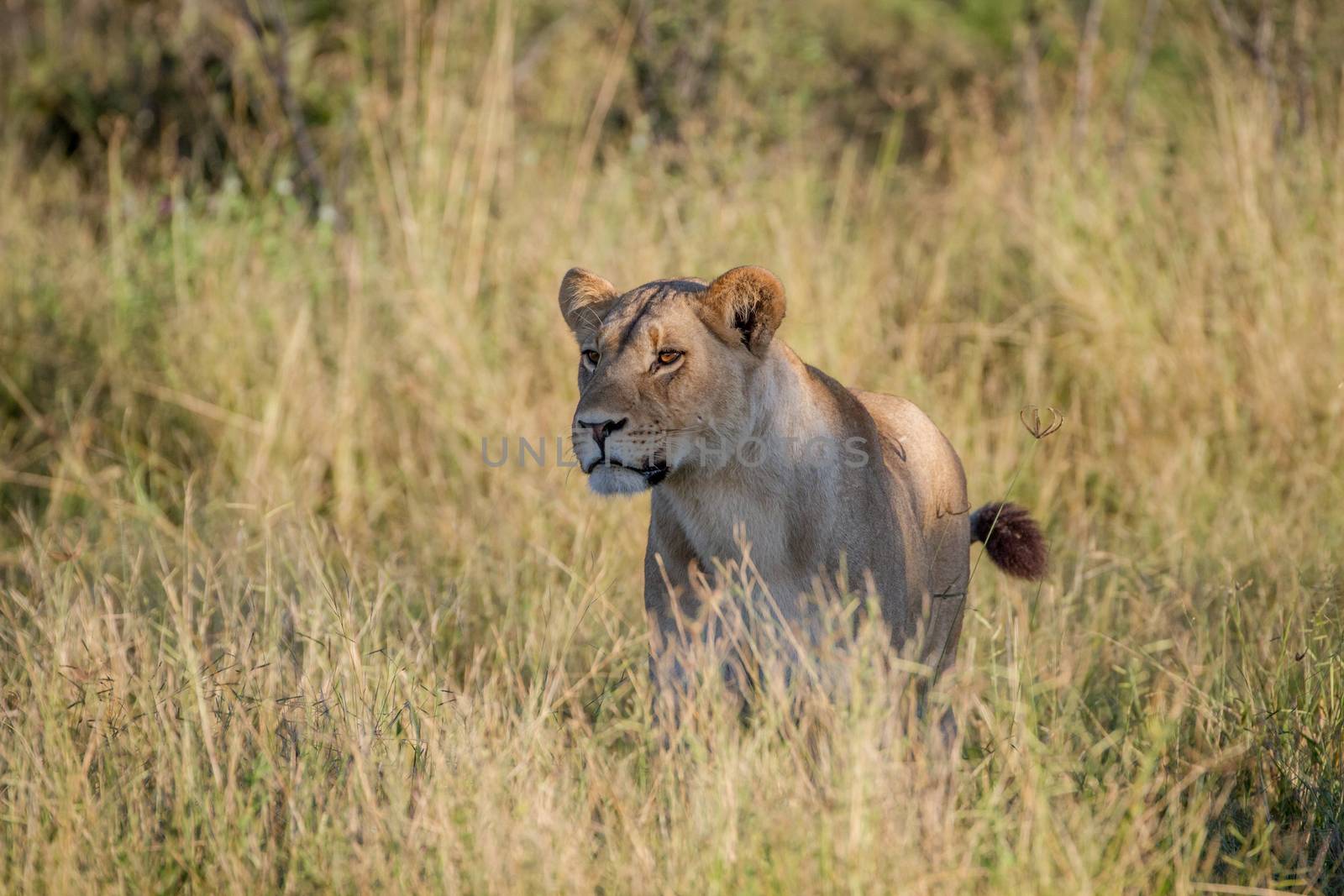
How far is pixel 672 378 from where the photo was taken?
345cm

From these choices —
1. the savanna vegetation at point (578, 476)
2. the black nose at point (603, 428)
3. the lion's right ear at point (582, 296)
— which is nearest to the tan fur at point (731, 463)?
the black nose at point (603, 428)

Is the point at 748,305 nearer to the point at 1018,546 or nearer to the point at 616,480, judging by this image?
the point at 616,480

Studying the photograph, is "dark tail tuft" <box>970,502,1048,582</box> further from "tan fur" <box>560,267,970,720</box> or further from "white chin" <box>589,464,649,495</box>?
"white chin" <box>589,464,649,495</box>

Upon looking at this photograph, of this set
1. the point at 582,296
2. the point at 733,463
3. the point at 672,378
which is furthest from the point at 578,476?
the point at 672,378

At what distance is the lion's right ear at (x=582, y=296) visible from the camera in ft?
12.7

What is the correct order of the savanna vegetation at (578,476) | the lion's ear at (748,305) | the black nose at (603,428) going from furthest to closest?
the lion's ear at (748,305) < the black nose at (603,428) < the savanna vegetation at (578,476)

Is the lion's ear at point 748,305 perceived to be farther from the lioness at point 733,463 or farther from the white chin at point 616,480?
the white chin at point 616,480

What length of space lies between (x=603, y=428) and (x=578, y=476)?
2257 mm

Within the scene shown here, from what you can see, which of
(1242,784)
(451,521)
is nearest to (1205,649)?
(1242,784)

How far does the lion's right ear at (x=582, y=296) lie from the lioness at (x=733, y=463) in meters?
0.08

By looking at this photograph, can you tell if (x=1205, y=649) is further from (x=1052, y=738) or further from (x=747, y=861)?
(x=747, y=861)

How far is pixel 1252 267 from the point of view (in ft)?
20.9

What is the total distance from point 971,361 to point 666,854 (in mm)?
4169

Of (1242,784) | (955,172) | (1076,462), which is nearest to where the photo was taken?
(1242,784)
